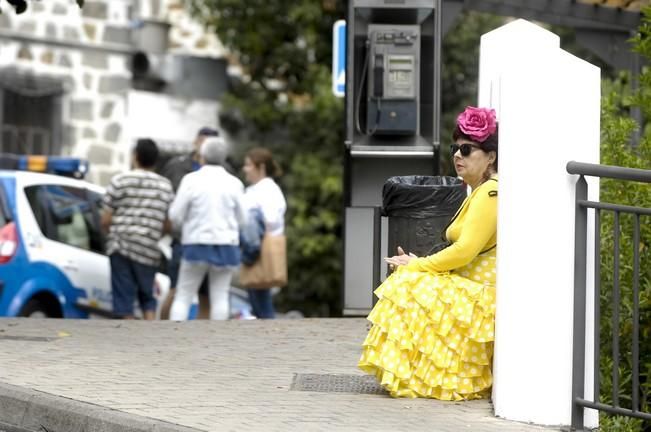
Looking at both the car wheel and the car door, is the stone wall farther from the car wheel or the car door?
the car wheel

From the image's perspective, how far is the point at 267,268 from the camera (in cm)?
1414

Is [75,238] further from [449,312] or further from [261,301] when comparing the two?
[449,312]

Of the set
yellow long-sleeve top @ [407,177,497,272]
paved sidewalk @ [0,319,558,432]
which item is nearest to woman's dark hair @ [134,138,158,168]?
paved sidewalk @ [0,319,558,432]

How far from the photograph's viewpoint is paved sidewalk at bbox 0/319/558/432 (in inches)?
284

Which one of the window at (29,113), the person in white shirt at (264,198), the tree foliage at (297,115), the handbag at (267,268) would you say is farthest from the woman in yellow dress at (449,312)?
the window at (29,113)

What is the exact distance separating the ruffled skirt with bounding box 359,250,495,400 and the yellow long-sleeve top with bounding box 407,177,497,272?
0.08 metres

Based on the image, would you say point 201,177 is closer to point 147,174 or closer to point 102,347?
point 147,174

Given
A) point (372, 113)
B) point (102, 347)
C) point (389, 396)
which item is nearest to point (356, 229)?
point (372, 113)

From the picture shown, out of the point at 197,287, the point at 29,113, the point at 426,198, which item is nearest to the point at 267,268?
the point at 197,287

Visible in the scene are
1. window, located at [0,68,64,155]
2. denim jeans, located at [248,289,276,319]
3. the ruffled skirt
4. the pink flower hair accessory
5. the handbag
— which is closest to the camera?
the ruffled skirt

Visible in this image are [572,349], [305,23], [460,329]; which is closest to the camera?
[572,349]

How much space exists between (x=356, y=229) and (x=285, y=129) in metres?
11.9

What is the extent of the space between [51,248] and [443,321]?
6.53 meters

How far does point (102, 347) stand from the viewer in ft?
33.6
